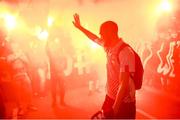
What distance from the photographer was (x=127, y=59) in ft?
12.1

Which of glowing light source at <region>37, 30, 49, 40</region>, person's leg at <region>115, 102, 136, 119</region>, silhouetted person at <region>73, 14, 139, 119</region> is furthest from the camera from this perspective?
glowing light source at <region>37, 30, 49, 40</region>

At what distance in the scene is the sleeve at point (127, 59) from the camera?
3682 mm

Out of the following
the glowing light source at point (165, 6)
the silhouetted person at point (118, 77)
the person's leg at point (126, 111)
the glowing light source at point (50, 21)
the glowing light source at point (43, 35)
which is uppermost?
the glowing light source at point (165, 6)

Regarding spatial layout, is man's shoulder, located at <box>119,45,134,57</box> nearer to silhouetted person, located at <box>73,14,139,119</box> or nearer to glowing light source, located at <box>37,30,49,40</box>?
silhouetted person, located at <box>73,14,139,119</box>

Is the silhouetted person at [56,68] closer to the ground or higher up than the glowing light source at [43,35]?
closer to the ground

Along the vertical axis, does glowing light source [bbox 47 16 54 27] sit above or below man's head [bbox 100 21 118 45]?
above

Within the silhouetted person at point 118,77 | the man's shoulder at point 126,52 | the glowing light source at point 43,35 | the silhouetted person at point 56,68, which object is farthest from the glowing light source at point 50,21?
the man's shoulder at point 126,52

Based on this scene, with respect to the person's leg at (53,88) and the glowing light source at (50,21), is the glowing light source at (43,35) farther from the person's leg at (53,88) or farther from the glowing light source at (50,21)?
the person's leg at (53,88)

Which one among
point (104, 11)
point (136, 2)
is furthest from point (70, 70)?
point (136, 2)

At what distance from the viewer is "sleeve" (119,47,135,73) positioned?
3.68 metres

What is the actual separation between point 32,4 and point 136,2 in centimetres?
182

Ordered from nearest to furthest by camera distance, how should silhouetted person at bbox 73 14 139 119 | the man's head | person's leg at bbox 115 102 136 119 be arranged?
silhouetted person at bbox 73 14 139 119 < person's leg at bbox 115 102 136 119 < the man's head

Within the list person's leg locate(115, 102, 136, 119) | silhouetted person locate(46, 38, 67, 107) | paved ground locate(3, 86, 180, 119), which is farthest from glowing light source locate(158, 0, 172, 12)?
person's leg locate(115, 102, 136, 119)

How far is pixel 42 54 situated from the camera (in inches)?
223
